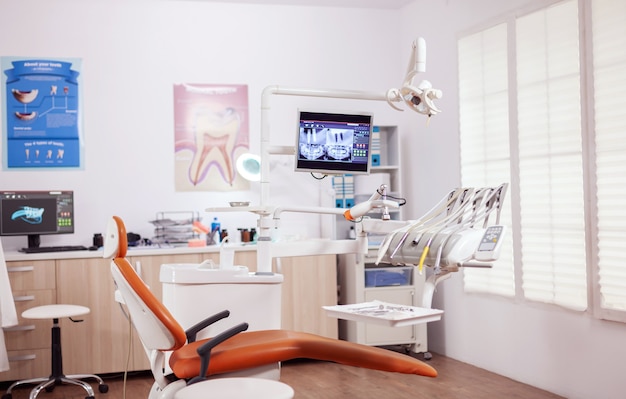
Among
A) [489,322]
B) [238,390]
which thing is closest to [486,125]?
[489,322]

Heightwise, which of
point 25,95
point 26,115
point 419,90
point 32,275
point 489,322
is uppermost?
point 25,95

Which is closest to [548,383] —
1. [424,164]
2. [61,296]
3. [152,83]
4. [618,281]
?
[618,281]

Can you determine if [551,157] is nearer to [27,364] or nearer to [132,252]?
[132,252]

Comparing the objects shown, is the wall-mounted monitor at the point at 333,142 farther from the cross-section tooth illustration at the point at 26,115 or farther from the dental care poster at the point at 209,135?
the cross-section tooth illustration at the point at 26,115

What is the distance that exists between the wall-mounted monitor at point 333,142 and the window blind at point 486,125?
156 cm

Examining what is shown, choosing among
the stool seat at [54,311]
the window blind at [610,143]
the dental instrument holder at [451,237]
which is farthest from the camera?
the stool seat at [54,311]

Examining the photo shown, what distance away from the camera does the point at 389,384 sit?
464 centimetres

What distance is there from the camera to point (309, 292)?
5.38 metres

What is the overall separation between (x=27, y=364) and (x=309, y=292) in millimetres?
1990

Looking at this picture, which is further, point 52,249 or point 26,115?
point 26,115

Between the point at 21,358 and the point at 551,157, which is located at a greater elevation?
the point at 551,157

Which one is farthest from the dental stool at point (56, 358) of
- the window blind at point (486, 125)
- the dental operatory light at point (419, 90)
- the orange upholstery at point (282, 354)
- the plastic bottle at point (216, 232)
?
the window blind at point (486, 125)

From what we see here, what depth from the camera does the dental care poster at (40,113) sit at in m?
5.32

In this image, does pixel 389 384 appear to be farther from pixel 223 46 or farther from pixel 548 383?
pixel 223 46
